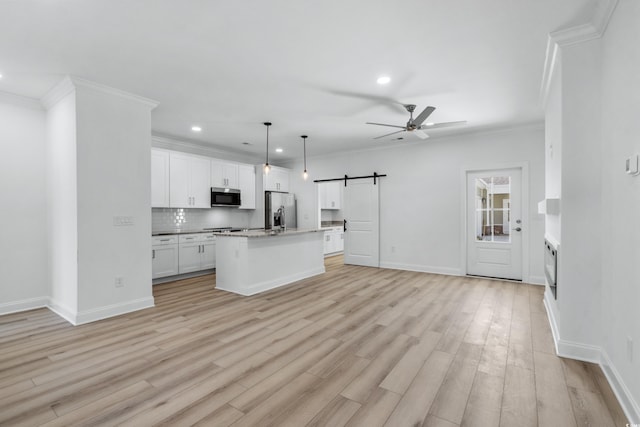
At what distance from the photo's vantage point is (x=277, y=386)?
212cm

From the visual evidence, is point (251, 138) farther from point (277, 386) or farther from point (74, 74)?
point (277, 386)

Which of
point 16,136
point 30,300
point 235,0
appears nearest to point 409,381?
point 235,0

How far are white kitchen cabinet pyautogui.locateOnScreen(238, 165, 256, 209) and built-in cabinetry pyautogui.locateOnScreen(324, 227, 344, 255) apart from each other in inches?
88.7

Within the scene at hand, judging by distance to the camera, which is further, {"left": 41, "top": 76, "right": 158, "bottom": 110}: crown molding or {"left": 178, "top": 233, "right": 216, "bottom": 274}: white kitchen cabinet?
{"left": 178, "top": 233, "right": 216, "bottom": 274}: white kitchen cabinet

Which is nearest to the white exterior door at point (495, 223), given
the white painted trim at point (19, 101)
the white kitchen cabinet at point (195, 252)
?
the white kitchen cabinet at point (195, 252)

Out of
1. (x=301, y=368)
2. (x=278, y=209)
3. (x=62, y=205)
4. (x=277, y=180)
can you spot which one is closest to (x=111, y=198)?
(x=62, y=205)

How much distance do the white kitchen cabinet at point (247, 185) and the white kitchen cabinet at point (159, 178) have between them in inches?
67.4

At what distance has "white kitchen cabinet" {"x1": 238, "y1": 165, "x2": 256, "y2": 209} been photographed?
702 centimetres

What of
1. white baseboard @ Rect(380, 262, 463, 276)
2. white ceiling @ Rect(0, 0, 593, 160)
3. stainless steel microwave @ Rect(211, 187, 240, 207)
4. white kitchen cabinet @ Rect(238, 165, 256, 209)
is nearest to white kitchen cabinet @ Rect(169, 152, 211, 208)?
stainless steel microwave @ Rect(211, 187, 240, 207)

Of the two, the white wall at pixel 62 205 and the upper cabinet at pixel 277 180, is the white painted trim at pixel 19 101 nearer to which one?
the white wall at pixel 62 205

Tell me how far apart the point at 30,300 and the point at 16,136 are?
210cm

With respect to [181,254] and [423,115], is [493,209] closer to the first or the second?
[423,115]

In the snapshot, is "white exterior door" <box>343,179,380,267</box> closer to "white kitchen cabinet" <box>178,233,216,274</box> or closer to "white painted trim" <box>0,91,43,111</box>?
"white kitchen cabinet" <box>178,233,216,274</box>

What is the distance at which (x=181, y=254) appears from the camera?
559 cm
